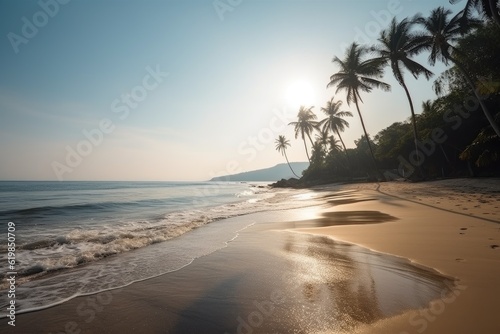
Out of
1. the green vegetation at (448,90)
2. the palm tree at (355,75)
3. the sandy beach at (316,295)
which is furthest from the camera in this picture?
the palm tree at (355,75)

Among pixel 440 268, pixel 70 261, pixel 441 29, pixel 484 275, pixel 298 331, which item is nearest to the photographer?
pixel 298 331

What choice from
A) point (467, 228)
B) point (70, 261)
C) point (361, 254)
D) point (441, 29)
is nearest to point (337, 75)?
point (441, 29)

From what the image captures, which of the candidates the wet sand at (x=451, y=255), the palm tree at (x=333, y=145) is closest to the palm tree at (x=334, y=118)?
the palm tree at (x=333, y=145)

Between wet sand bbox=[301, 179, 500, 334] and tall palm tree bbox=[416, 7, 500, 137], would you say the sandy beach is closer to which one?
wet sand bbox=[301, 179, 500, 334]

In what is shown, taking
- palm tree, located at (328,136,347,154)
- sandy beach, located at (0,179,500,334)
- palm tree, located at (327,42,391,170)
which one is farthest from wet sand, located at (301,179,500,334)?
palm tree, located at (328,136,347,154)

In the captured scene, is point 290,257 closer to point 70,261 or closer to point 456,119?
point 70,261

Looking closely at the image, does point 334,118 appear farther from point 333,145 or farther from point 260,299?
point 260,299

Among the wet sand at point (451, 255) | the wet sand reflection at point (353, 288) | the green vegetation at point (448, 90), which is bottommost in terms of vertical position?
the wet sand at point (451, 255)

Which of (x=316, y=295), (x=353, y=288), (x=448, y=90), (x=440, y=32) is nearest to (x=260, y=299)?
(x=316, y=295)

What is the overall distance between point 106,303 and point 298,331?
2.77 m

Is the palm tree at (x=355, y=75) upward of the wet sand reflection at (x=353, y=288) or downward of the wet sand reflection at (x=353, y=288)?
upward

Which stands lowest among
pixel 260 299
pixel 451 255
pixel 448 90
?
pixel 451 255

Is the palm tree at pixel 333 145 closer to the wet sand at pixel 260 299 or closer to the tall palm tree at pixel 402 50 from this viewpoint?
the tall palm tree at pixel 402 50

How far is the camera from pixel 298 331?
8.43 ft
